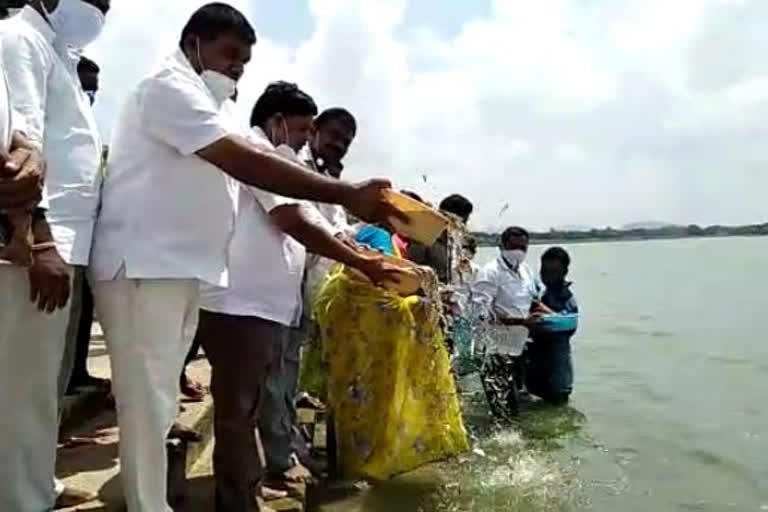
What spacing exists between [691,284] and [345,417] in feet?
102

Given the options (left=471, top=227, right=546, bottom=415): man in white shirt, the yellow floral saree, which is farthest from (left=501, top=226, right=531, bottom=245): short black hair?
the yellow floral saree

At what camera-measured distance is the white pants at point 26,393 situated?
8.89 ft

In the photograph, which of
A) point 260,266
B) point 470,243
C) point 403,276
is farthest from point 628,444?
point 260,266

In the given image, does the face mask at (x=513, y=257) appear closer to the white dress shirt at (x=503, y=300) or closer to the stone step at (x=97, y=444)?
the white dress shirt at (x=503, y=300)

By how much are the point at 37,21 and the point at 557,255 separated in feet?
21.4

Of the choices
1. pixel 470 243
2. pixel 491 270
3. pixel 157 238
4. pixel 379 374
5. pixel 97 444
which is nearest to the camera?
pixel 157 238

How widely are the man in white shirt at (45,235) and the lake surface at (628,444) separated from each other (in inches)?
93.2

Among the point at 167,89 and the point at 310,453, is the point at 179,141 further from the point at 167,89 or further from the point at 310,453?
the point at 310,453

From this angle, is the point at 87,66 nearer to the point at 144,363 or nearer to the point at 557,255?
→ the point at 144,363

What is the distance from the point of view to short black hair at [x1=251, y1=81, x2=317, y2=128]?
4199mm

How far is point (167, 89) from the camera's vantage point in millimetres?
2865

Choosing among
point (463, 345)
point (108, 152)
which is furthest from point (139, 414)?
point (463, 345)

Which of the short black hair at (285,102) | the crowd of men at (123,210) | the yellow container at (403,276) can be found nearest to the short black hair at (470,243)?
the yellow container at (403,276)

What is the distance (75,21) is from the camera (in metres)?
2.98
